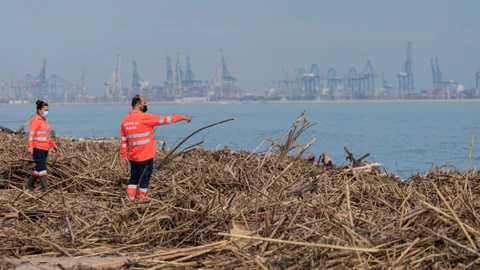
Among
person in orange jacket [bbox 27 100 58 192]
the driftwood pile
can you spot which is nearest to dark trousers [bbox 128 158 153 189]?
the driftwood pile

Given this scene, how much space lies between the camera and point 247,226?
6.20 metres

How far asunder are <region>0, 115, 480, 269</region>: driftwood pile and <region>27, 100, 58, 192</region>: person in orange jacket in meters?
0.39

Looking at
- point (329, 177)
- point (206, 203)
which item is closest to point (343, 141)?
point (329, 177)

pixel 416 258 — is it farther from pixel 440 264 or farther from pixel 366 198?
pixel 366 198

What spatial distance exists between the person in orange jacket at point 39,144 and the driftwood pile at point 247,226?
39cm

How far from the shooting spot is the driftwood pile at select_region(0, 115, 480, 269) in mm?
5227

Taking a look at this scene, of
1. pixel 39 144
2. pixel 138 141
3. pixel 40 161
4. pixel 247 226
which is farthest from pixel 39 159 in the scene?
pixel 247 226

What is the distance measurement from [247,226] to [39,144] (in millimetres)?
4613

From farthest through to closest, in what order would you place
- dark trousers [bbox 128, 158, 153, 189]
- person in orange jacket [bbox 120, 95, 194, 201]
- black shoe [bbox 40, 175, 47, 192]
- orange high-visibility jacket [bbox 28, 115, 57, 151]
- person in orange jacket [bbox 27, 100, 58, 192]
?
orange high-visibility jacket [bbox 28, 115, 57, 151], person in orange jacket [bbox 27, 100, 58, 192], black shoe [bbox 40, 175, 47, 192], person in orange jacket [bbox 120, 95, 194, 201], dark trousers [bbox 128, 158, 153, 189]

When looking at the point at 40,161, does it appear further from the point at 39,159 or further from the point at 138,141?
the point at 138,141

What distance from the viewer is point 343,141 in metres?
56.2

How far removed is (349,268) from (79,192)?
16.1 feet

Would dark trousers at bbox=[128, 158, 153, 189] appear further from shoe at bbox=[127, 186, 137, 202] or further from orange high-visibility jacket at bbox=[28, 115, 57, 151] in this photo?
orange high-visibility jacket at bbox=[28, 115, 57, 151]

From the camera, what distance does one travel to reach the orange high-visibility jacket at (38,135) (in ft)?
32.5
